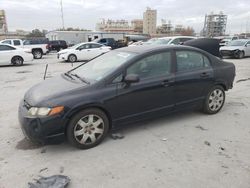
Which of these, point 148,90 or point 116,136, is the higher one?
point 148,90

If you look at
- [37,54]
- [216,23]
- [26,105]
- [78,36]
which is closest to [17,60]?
[37,54]

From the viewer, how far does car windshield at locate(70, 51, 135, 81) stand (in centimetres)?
381

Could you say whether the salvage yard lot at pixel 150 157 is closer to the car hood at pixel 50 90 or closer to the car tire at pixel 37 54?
the car hood at pixel 50 90

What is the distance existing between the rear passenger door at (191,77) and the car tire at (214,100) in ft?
0.52

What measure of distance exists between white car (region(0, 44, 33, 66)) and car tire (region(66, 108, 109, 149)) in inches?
475

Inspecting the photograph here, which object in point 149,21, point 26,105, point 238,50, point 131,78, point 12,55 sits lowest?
point 238,50

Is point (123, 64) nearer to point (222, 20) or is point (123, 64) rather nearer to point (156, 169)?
point (156, 169)

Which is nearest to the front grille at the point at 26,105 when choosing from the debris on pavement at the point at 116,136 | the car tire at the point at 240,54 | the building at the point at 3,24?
the debris on pavement at the point at 116,136

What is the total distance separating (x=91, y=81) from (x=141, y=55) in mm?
979

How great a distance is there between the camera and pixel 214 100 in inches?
191

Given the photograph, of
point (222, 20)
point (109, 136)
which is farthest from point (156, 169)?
point (222, 20)

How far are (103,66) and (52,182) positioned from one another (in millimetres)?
2187

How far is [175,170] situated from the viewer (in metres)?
2.94

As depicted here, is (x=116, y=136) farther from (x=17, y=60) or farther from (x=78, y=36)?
(x=78, y=36)
